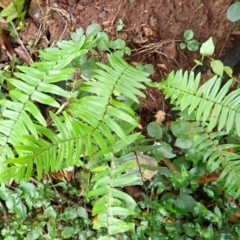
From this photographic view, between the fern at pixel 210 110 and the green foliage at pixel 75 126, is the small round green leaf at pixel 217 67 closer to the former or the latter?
the fern at pixel 210 110

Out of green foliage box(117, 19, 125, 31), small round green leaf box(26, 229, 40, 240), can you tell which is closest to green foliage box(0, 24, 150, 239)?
green foliage box(117, 19, 125, 31)

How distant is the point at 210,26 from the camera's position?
221 centimetres

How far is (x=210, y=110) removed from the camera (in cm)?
194

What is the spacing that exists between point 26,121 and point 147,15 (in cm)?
90

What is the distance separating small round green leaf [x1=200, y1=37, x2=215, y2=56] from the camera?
2090 mm

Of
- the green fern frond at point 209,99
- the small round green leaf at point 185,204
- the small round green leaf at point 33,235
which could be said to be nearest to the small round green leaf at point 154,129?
the green fern frond at point 209,99

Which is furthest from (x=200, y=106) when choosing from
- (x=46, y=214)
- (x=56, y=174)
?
(x=46, y=214)

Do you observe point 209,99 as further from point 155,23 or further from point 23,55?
point 23,55

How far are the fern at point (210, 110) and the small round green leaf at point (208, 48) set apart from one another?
0.25 m

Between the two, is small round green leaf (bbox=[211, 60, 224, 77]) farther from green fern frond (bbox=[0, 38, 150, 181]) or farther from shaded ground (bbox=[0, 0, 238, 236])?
green fern frond (bbox=[0, 38, 150, 181])

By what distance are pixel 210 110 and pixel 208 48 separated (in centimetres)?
38

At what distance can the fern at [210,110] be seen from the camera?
184 centimetres

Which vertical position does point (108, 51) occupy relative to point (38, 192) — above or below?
above

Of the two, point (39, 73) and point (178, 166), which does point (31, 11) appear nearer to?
point (39, 73)
